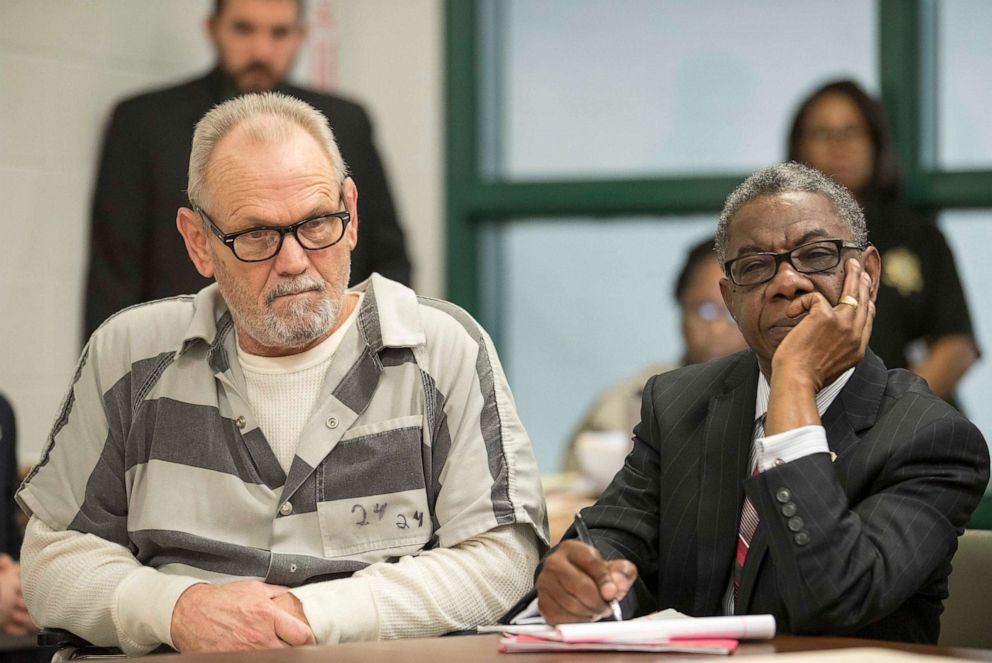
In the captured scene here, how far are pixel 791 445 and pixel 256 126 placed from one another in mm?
983

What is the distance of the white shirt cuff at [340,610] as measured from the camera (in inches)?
72.6

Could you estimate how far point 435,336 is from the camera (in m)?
2.11

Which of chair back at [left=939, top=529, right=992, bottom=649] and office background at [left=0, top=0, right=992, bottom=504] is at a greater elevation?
office background at [left=0, top=0, right=992, bottom=504]

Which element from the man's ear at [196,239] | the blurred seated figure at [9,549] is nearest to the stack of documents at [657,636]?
the man's ear at [196,239]

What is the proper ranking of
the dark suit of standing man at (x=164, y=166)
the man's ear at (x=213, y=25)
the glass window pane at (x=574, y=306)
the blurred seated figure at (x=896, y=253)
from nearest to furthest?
the blurred seated figure at (x=896, y=253)
the dark suit of standing man at (x=164, y=166)
the man's ear at (x=213, y=25)
the glass window pane at (x=574, y=306)

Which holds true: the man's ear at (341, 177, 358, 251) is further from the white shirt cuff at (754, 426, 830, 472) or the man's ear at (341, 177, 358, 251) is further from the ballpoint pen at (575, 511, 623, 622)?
the white shirt cuff at (754, 426, 830, 472)

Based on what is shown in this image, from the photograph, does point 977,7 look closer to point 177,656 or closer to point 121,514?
point 121,514

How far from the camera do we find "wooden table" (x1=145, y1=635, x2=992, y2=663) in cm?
145

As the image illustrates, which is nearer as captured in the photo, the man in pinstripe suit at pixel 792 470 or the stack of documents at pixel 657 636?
the stack of documents at pixel 657 636

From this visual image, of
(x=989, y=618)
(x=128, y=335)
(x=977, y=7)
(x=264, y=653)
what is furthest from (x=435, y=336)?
(x=977, y=7)

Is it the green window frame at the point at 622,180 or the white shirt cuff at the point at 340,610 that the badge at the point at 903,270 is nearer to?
the green window frame at the point at 622,180

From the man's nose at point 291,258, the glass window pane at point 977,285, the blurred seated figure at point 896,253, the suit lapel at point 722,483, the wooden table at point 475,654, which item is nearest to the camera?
the wooden table at point 475,654

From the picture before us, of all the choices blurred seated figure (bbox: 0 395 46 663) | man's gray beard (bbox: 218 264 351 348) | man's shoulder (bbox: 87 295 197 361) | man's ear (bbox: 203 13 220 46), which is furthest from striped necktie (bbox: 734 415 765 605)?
man's ear (bbox: 203 13 220 46)

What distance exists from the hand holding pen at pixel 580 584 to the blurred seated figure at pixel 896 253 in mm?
2437
